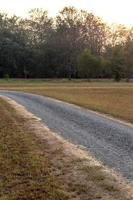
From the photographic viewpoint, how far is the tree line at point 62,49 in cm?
11150

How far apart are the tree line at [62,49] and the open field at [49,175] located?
94231 millimetres

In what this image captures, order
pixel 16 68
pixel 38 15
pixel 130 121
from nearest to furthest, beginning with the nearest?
1. pixel 130 121
2. pixel 16 68
3. pixel 38 15

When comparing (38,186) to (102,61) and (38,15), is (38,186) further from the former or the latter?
(38,15)

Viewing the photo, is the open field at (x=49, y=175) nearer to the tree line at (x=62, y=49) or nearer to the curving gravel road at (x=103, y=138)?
the curving gravel road at (x=103, y=138)

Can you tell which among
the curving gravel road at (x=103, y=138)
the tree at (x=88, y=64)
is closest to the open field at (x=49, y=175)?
the curving gravel road at (x=103, y=138)

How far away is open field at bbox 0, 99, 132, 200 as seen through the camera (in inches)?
310

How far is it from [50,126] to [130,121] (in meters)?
4.22

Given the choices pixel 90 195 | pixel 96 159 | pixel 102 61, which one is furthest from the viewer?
pixel 102 61

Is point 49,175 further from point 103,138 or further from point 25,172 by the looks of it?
point 103,138

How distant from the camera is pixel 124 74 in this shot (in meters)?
116

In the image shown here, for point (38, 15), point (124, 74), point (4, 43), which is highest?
point (38, 15)

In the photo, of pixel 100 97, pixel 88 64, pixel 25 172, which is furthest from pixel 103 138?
pixel 88 64

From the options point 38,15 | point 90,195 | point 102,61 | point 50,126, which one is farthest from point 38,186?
point 38,15

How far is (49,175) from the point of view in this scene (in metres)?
9.31
